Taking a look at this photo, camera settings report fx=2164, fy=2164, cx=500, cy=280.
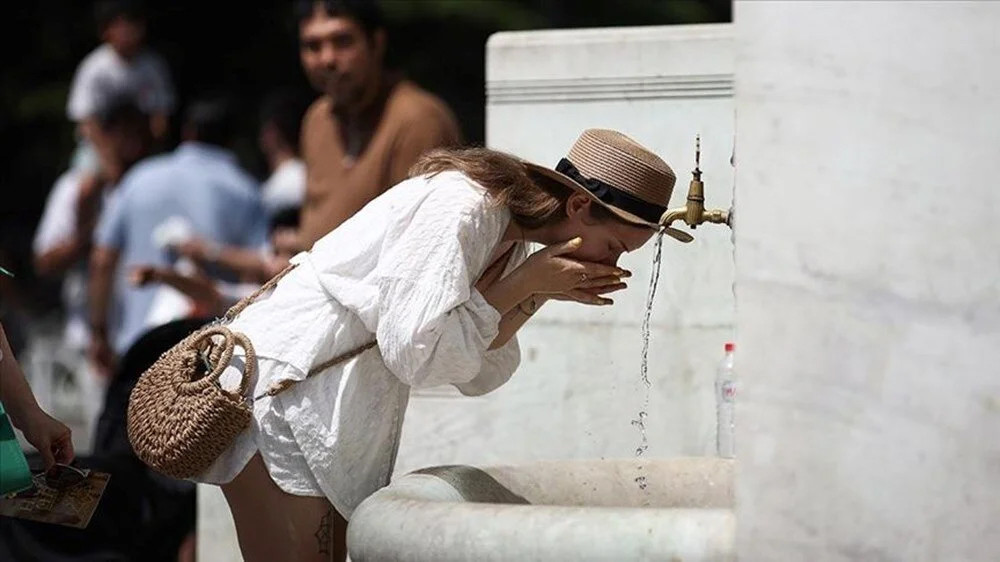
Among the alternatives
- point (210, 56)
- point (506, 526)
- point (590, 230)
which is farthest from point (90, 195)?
point (506, 526)

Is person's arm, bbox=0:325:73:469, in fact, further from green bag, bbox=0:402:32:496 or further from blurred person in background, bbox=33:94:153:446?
blurred person in background, bbox=33:94:153:446

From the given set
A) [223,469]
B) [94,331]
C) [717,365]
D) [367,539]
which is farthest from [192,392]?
[94,331]

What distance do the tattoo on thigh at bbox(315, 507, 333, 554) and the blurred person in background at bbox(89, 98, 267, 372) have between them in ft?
14.6

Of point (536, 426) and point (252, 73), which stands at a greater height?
point (536, 426)

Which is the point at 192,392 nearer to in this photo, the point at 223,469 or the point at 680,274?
the point at 223,469

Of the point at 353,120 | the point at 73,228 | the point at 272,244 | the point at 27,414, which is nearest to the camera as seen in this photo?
the point at 27,414

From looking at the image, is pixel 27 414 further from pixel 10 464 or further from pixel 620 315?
pixel 620 315

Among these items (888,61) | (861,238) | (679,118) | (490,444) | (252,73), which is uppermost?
(888,61)

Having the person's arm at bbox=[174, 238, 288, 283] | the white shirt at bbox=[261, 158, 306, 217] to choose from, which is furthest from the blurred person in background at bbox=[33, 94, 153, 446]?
the person's arm at bbox=[174, 238, 288, 283]

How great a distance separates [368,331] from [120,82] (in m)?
7.16

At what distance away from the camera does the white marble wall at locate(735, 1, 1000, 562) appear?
323 centimetres

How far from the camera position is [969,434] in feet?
10.6

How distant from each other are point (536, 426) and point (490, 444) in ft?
0.43

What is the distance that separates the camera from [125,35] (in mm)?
11039
